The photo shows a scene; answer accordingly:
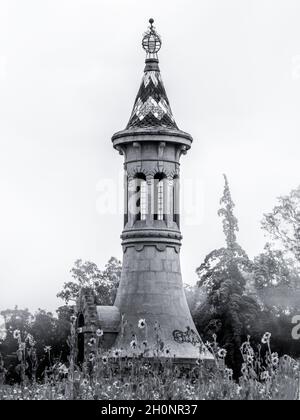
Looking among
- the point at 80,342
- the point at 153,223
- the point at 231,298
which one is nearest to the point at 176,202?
the point at 153,223

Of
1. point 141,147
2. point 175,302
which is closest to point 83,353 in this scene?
point 175,302

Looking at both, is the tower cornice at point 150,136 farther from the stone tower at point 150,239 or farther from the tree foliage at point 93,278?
the tree foliage at point 93,278

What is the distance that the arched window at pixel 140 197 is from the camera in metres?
29.5

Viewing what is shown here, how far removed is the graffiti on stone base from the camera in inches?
1121

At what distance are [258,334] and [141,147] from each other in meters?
13.9

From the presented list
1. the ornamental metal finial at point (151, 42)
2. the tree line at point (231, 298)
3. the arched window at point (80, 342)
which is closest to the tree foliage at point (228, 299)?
the tree line at point (231, 298)

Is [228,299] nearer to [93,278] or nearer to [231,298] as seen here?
[231,298]

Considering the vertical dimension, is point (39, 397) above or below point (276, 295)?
below

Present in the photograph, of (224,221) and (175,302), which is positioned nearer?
(175,302)

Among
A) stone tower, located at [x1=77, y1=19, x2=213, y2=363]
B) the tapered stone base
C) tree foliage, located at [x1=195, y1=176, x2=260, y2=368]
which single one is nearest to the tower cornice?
stone tower, located at [x1=77, y1=19, x2=213, y2=363]

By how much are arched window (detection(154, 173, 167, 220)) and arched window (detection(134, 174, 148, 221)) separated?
0.94 ft
